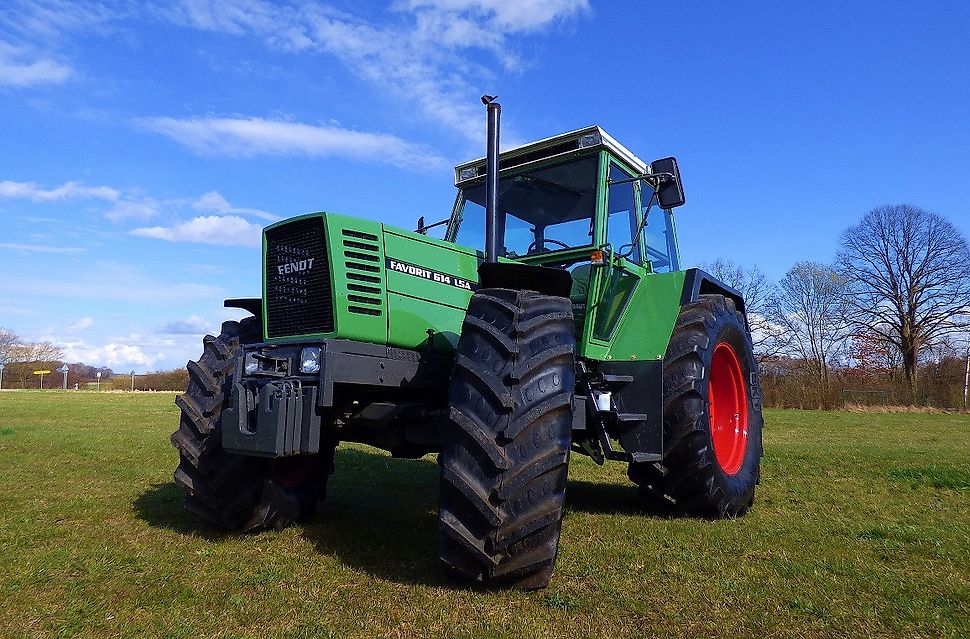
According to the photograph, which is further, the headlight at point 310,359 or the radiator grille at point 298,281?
the radiator grille at point 298,281

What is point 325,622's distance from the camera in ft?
9.90

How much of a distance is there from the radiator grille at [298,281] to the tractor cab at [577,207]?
1.58 m

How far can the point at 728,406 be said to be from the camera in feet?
21.0

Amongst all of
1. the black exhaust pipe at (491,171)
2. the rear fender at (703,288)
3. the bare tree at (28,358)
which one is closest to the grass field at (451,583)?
the rear fender at (703,288)

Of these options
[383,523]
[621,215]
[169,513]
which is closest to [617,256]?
[621,215]

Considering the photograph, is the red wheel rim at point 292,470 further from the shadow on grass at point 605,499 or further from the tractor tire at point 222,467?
the shadow on grass at point 605,499

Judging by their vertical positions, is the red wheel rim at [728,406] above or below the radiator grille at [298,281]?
below

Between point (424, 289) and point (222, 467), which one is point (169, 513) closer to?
point (222, 467)

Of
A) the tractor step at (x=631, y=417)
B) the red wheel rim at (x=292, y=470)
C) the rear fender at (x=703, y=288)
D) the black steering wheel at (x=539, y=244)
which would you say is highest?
the black steering wheel at (x=539, y=244)

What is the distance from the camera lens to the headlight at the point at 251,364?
13.4ft

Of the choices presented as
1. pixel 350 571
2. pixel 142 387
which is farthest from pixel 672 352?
pixel 142 387

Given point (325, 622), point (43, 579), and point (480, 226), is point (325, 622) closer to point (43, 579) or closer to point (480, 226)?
point (43, 579)

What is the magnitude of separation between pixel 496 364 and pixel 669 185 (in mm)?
2623

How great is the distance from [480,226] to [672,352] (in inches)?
72.1
